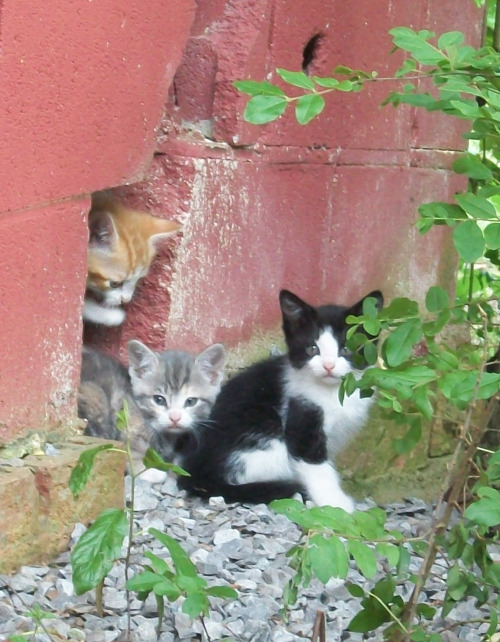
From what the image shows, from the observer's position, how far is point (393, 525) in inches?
164

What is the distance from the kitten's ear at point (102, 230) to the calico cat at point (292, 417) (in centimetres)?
74

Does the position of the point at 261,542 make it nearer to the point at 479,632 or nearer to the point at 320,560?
the point at 479,632

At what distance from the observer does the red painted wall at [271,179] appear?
428 cm

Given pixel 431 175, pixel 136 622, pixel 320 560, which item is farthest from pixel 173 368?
pixel 320 560

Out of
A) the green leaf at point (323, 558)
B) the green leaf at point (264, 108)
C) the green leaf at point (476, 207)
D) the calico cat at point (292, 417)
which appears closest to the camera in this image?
the green leaf at point (323, 558)

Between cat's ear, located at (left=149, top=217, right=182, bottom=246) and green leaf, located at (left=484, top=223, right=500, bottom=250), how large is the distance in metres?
2.22

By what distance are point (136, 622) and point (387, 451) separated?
226 cm

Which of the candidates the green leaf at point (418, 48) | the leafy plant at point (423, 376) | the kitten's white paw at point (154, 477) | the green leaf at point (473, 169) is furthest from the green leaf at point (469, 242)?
the kitten's white paw at point (154, 477)

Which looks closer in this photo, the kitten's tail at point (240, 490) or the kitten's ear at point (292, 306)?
the kitten's tail at point (240, 490)

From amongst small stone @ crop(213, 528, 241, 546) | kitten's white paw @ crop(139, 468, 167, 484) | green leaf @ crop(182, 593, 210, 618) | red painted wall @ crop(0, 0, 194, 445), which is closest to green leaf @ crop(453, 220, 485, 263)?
green leaf @ crop(182, 593, 210, 618)

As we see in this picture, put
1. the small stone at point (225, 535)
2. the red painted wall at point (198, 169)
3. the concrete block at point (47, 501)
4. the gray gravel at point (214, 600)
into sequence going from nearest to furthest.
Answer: the gray gravel at point (214, 600) → the concrete block at point (47, 501) → the red painted wall at point (198, 169) → the small stone at point (225, 535)

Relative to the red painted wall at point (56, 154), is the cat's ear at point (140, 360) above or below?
below

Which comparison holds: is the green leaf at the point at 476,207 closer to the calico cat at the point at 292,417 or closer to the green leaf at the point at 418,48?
the green leaf at the point at 418,48

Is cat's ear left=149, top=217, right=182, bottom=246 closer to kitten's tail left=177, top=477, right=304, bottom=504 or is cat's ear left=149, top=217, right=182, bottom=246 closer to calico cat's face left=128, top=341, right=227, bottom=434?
calico cat's face left=128, top=341, right=227, bottom=434
